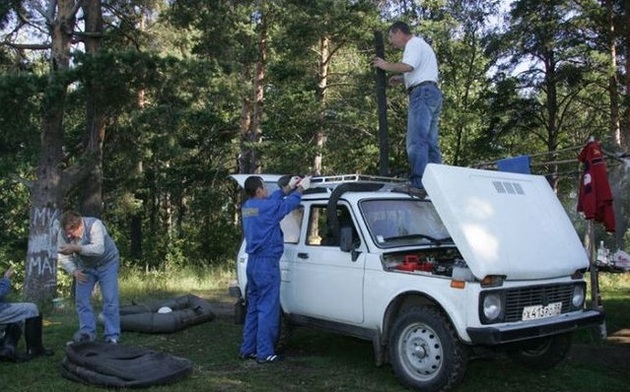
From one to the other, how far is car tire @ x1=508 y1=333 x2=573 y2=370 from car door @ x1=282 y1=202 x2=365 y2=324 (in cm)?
185

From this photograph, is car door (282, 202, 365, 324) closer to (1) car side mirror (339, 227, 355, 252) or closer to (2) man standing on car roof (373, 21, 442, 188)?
(1) car side mirror (339, 227, 355, 252)

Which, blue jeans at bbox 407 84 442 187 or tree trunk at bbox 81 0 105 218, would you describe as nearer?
blue jeans at bbox 407 84 442 187

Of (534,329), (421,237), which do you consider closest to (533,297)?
(534,329)

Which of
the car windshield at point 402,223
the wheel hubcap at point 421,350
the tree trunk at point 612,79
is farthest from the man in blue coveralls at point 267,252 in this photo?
the tree trunk at point 612,79

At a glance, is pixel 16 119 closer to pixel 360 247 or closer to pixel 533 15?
pixel 360 247

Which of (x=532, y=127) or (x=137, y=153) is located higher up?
(x=532, y=127)

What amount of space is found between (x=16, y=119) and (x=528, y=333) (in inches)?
466

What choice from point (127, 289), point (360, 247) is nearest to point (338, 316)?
point (360, 247)

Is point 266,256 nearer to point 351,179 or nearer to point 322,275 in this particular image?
point 322,275

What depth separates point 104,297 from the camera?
314 inches

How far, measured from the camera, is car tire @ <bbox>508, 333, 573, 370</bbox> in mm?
6840

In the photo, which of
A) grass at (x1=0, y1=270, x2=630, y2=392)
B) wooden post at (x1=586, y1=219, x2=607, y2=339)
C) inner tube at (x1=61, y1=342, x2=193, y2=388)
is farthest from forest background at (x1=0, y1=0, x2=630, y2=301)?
inner tube at (x1=61, y1=342, x2=193, y2=388)

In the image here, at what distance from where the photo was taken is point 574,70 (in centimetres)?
2148

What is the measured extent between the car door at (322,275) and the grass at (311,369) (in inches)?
26.5
